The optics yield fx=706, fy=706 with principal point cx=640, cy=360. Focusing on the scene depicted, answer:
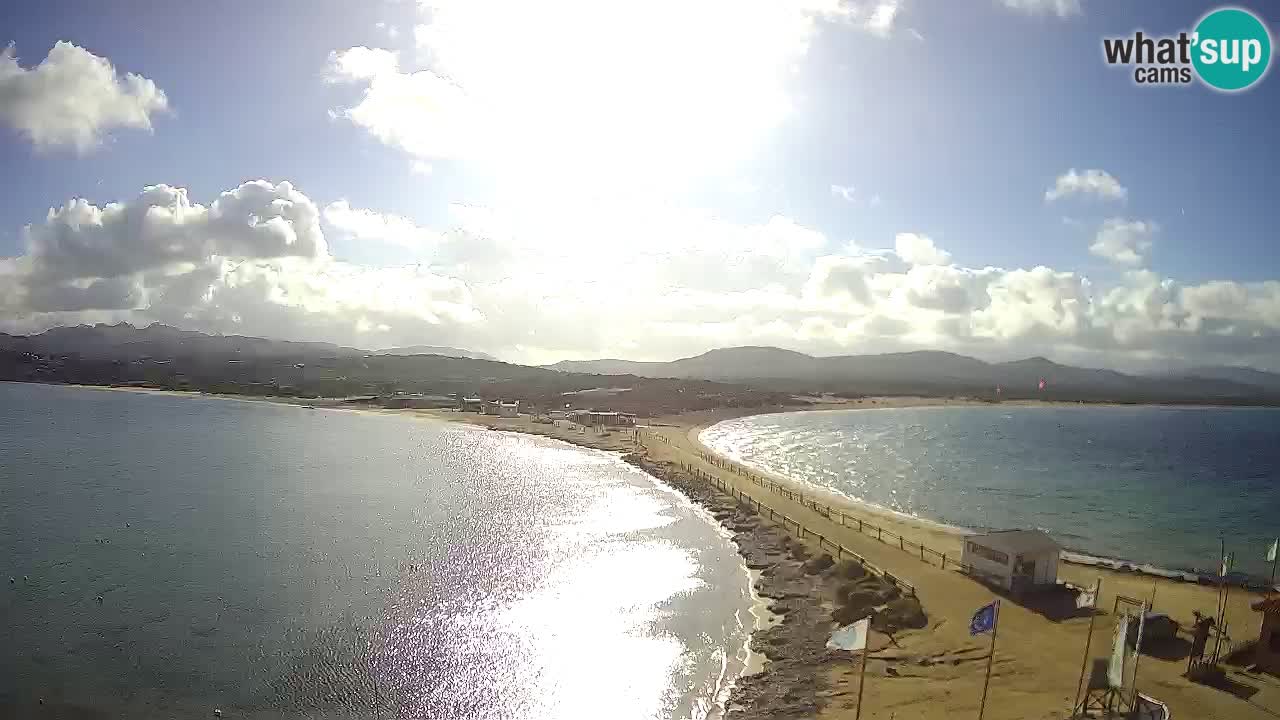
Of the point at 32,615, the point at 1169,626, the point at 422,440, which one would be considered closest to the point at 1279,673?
the point at 1169,626

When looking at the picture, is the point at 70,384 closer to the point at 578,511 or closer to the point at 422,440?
the point at 422,440

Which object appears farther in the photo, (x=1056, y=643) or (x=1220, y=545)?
(x=1220, y=545)

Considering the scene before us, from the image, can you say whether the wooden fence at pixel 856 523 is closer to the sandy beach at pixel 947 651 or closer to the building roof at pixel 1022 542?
the sandy beach at pixel 947 651

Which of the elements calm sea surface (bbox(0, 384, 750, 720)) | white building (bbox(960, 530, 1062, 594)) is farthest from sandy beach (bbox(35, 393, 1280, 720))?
calm sea surface (bbox(0, 384, 750, 720))

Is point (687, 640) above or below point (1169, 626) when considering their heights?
below

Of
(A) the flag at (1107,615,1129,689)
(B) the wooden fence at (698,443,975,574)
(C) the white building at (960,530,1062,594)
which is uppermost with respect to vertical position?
(A) the flag at (1107,615,1129,689)

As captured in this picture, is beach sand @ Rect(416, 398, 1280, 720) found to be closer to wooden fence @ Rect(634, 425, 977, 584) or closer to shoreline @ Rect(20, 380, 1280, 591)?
Result: wooden fence @ Rect(634, 425, 977, 584)
